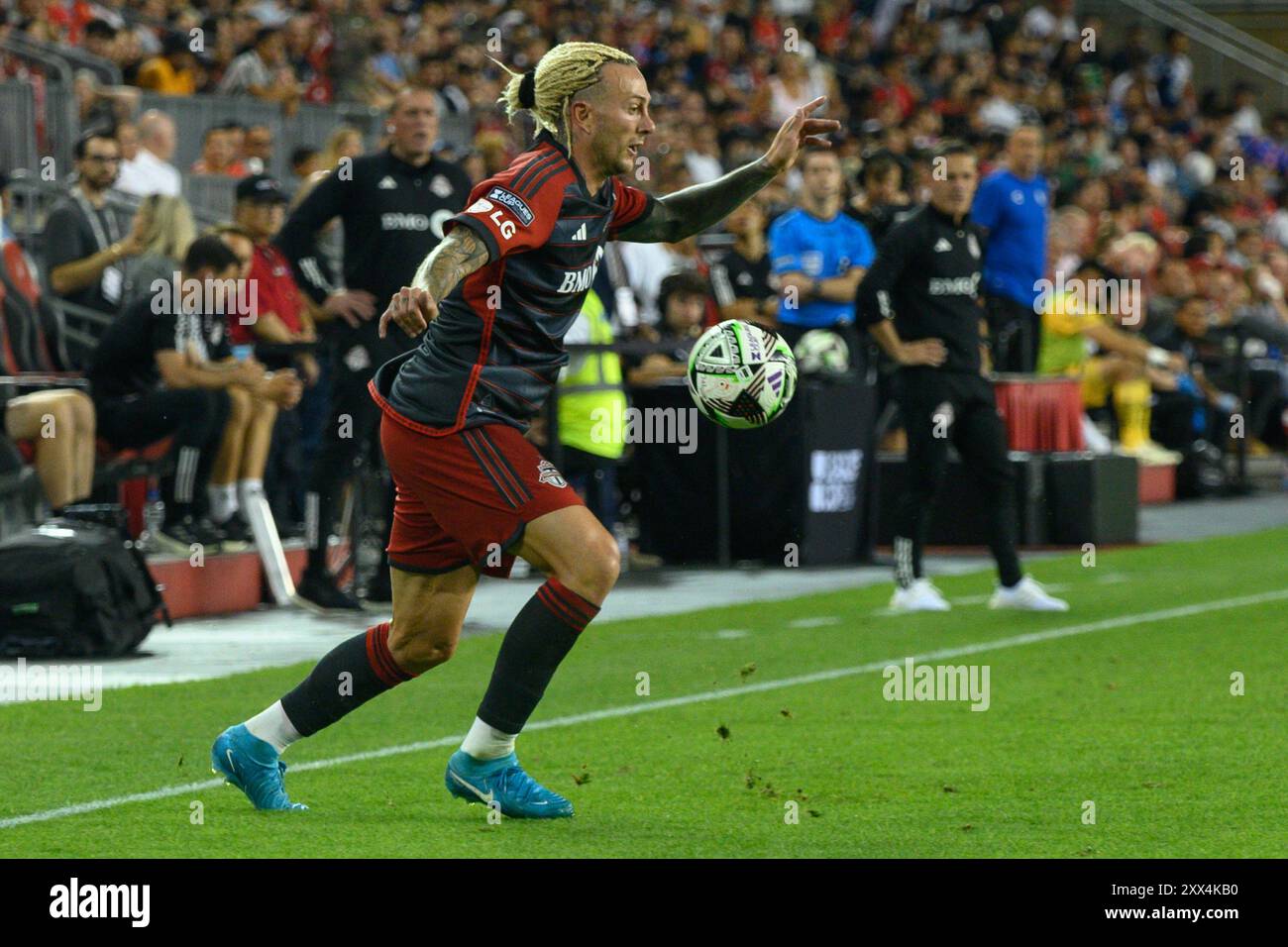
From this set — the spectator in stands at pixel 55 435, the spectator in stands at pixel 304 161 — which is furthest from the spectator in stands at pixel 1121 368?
the spectator in stands at pixel 55 435

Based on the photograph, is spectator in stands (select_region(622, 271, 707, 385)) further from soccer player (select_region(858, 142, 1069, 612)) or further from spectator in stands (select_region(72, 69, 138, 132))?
spectator in stands (select_region(72, 69, 138, 132))

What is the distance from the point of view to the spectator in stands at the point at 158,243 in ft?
44.2

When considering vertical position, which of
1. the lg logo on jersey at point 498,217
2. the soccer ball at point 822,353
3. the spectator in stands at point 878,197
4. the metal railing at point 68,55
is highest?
the metal railing at point 68,55

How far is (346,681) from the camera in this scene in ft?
21.8

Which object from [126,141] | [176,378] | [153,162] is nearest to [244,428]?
[176,378]

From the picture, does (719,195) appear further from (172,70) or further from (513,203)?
(172,70)

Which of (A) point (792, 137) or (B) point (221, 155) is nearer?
(A) point (792, 137)

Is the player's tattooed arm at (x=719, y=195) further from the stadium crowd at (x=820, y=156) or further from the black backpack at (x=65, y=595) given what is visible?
the stadium crowd at (x=820, y=156)

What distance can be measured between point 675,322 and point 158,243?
356 centimetres

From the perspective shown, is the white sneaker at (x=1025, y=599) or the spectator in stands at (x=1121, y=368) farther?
the spectator in stands at (x=1121, y=368)

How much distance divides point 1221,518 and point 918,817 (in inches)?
491

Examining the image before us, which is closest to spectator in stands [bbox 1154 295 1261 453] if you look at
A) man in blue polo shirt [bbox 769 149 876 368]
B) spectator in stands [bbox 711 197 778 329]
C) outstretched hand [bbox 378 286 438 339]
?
spectator in stands [bbox 711 197 778 329]

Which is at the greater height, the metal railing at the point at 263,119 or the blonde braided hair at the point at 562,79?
the metal railing at the point at 263,119

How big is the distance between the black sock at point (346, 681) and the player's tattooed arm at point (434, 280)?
1051 millimetres
